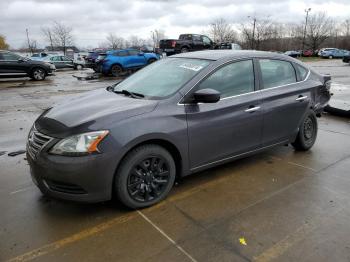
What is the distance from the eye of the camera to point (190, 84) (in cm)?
366

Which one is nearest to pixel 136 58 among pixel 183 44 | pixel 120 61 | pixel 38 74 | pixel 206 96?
pixel 120 61

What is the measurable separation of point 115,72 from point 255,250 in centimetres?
1756

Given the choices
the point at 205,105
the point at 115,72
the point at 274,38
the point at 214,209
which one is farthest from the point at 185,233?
the point at 274,38

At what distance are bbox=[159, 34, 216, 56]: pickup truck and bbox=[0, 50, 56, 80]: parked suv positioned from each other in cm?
1225

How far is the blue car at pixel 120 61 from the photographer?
18920 millimetres

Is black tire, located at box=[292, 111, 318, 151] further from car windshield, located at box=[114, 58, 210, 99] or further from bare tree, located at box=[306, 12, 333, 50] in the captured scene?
bare tree, located at box=[306, 12, 333, 50]

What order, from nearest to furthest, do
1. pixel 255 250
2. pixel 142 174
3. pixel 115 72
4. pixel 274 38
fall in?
pixel 255 250 → pixel 142 174 → pixel 115 72 → pixel 274 38

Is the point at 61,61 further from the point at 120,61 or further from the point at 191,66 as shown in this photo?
the point at 191,66

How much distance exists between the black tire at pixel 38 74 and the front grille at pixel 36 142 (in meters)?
15.9

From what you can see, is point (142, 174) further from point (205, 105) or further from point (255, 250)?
point (255, 250)

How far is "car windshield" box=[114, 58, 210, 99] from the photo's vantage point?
12.4 feet

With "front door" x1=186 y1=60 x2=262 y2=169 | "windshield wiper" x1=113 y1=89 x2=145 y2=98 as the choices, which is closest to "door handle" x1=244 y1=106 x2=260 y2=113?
"front door" x1=186 y1=60 x2=262 y2=169

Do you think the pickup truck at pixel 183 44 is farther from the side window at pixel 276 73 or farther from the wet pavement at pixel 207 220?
the wet pavement at pixel 207 220

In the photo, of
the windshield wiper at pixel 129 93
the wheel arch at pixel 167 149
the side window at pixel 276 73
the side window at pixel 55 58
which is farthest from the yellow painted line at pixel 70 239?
the side window at pixel 55 58
